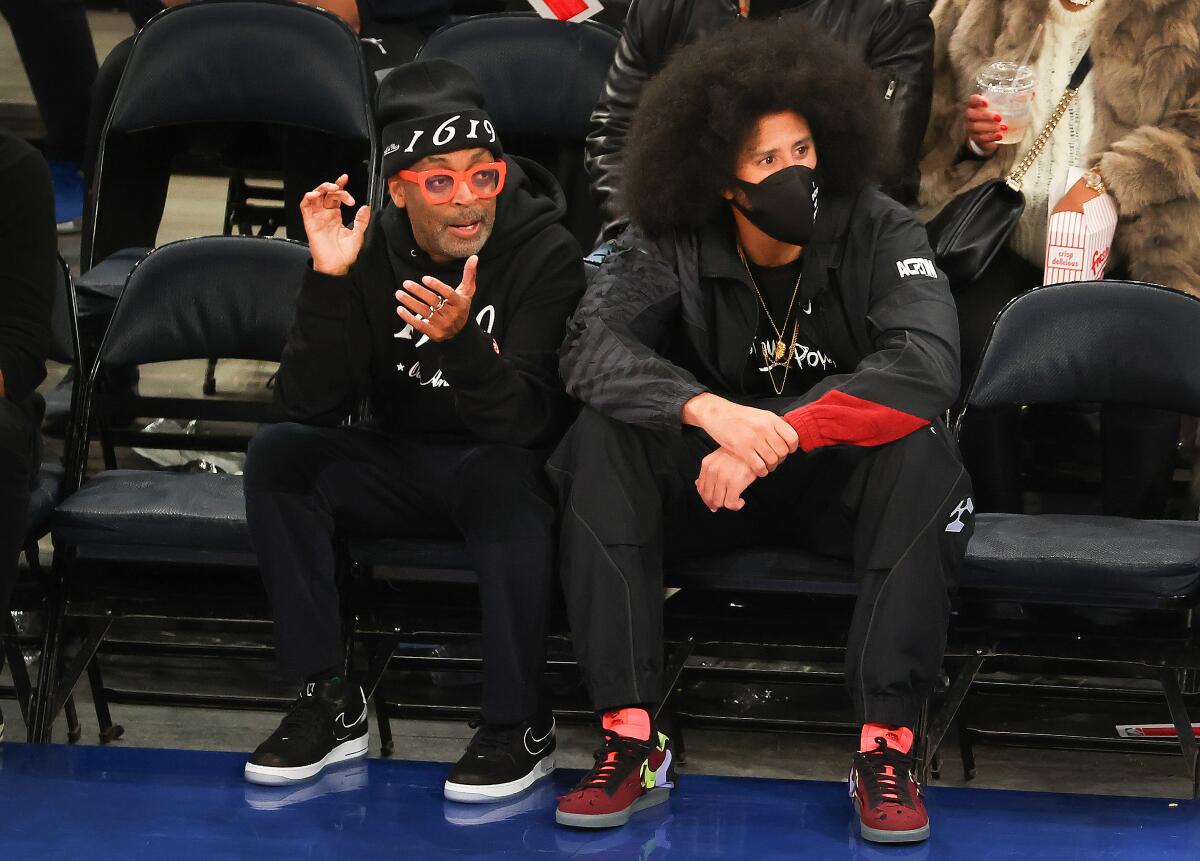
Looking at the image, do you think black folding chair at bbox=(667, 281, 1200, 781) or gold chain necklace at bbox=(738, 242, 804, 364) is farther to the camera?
gold chain necklace at bbox=(738, 242, 804, 364)

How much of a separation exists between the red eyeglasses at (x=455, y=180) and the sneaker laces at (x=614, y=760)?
1045mm

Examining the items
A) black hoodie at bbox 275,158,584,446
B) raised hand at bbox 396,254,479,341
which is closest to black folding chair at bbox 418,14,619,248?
black hoodie at bbox 275,158,584,446

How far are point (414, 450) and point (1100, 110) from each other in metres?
1.70

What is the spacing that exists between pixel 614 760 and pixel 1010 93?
1.77 m

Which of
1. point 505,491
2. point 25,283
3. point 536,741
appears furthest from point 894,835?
point 25,283

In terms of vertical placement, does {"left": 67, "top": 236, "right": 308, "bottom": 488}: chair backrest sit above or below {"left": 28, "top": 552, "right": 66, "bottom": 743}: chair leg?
above

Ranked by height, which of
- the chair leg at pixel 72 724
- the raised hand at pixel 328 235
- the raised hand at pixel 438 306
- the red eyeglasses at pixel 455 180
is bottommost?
the chair leg at pixel 72 724

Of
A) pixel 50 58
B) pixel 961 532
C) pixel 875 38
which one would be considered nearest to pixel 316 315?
pixel 961 532

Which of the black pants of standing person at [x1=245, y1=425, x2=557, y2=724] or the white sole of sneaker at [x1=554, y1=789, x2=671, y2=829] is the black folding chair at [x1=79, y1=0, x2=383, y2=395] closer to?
the black pants of standing person at [x1=245, y1=425, x2=557, y2=724]

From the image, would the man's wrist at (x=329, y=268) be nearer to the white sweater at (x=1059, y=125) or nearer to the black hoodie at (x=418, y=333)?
the black hoodie at (x=418, y=333)

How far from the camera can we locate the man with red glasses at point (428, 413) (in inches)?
115

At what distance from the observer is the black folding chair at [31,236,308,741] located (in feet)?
10.4

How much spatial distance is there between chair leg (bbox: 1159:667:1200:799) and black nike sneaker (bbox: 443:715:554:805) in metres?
1.12

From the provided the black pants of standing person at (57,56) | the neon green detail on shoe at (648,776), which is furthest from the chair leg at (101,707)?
the black pants of standing person at (57,56)
